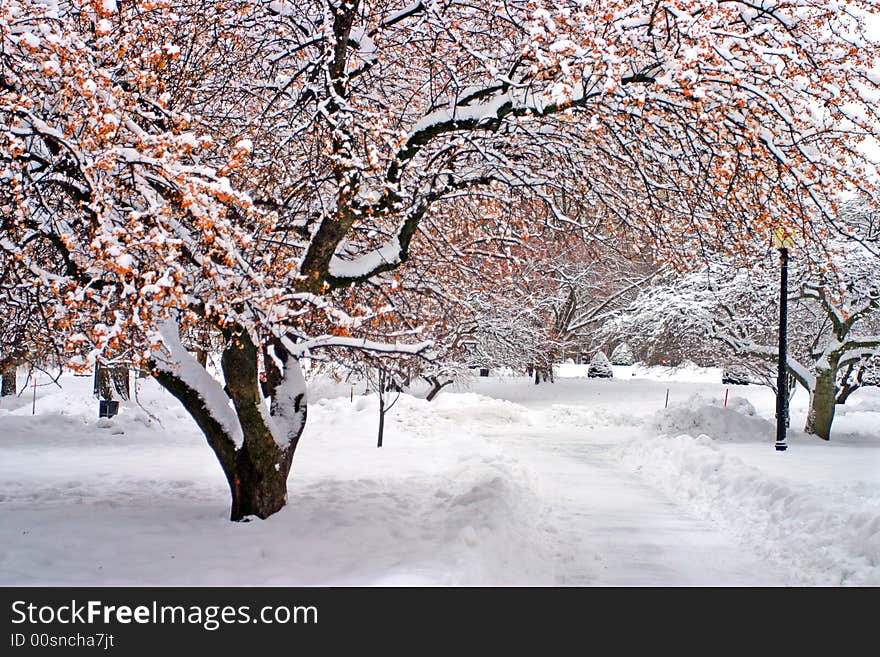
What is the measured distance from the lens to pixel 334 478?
13125mm

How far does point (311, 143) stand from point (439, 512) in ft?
16.7

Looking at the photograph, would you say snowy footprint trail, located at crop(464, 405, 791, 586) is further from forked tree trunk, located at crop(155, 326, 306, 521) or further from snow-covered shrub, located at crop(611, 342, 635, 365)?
snow-covered shrub, located at crop(611, 342, 635, 365)

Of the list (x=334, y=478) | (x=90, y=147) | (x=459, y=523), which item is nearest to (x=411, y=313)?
(x=334, y=478)

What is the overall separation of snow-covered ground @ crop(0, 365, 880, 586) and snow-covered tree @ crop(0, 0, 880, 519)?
157 cm

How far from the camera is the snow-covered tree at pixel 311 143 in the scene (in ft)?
21.0

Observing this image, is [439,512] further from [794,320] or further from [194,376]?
[794,320]

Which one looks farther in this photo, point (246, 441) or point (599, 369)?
point (599, 369)

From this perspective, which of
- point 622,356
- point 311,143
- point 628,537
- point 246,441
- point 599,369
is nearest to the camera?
point 246,441

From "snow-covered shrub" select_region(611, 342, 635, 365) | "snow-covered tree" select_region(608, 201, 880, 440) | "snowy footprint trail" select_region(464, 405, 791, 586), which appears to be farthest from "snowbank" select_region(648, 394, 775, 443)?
"snow-covered shrub" select_region(611, 342, 635, 365)

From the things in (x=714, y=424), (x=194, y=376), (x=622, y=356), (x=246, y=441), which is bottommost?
(x=714, y=424)

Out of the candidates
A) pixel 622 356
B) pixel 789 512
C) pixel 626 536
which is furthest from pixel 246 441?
pixel 622 356

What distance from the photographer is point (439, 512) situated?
34.3 feet

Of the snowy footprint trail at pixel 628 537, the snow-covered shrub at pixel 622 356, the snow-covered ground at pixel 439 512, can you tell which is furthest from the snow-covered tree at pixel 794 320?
the snow-covered shrub at pixel 622 356

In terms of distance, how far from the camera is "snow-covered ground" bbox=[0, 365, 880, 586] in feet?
25.2
